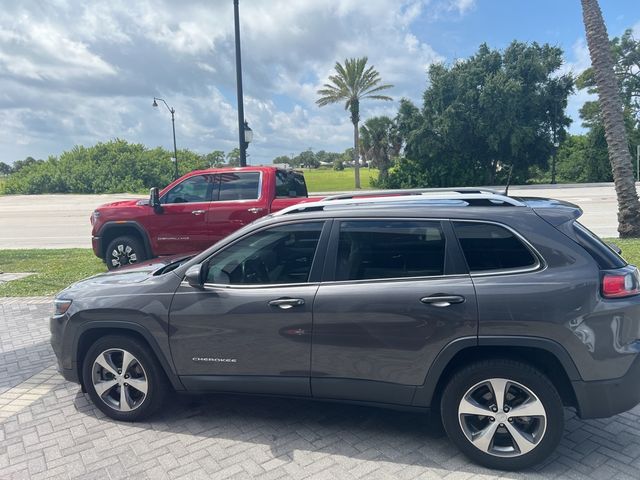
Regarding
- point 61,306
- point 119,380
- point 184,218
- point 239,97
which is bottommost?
point 119,380

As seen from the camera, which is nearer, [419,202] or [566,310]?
[566,310]

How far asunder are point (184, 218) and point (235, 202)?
1.00 meters

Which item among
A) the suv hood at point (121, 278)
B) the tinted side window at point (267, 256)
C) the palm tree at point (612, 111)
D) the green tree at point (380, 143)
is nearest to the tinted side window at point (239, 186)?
the suv hood at point (121, 278)

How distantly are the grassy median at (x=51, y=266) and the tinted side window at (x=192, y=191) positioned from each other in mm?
2313

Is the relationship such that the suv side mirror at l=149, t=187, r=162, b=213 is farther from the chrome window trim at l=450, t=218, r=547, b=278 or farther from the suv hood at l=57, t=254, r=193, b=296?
the chrome window trim at l=450, t=218, r=547, b=278

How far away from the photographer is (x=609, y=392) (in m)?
2.68

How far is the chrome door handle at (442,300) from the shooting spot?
9.13 ft

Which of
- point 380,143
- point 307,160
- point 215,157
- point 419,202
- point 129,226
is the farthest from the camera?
point 307,160

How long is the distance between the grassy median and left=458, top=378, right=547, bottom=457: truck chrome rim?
578 centimetres

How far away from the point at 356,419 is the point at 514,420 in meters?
1.19

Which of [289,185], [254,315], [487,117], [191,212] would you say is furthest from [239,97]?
[487,117]

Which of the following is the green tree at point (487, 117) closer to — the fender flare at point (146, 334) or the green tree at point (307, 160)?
the fender flare at point (146, 334)

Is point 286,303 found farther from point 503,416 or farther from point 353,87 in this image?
point 353,87

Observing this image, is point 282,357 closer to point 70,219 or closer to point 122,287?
point 122,287
